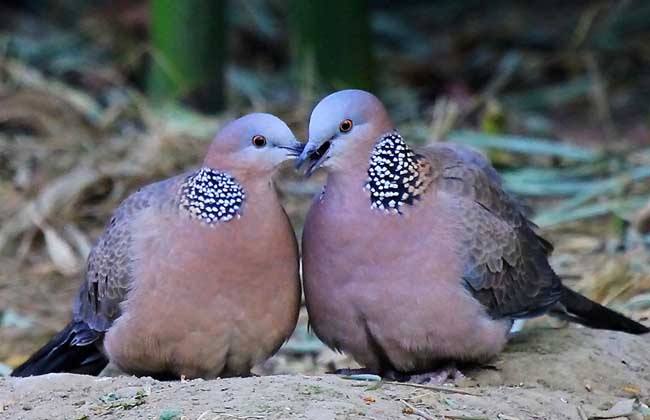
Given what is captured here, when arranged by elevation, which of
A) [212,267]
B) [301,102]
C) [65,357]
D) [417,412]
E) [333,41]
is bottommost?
[417,412]

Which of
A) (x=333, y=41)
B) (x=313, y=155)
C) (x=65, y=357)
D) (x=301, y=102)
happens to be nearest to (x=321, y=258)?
(x=313, y=155)

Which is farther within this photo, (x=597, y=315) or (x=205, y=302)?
(x=597, y=315)

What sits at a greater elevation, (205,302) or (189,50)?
(189,50)

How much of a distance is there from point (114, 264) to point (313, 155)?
0.84 m

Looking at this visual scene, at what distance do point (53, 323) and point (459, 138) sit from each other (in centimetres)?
261

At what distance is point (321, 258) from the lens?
15.1 feet

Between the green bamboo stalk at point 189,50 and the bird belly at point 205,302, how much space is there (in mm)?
4207

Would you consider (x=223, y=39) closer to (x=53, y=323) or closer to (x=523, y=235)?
(x=53, y=323)

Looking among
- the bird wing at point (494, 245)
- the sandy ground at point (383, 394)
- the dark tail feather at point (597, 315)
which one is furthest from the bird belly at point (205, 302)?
the dark tail feather at point (597, 315)

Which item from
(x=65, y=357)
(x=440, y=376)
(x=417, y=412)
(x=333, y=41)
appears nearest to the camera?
(x=417, y=412)

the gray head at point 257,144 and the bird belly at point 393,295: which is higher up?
the gray head at point 257,144

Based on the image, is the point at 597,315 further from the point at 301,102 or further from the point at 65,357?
the point at 301,102

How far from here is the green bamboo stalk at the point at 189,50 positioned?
28.6 feet

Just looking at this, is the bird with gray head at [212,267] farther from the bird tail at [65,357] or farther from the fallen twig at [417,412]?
the fallen twig at [417,412]
